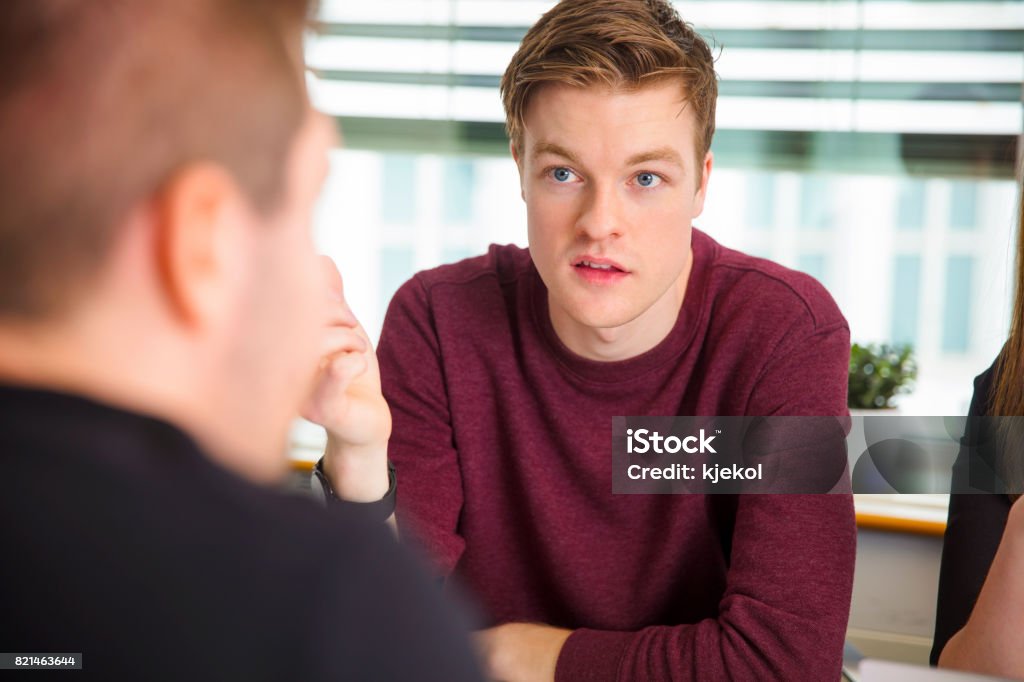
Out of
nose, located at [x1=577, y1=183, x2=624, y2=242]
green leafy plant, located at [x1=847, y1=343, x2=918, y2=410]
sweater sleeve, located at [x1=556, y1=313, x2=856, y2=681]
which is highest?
nose, located at [x1=577, y1=183, x2=624, y2=242]

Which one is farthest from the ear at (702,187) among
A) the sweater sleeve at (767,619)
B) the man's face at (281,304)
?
the man's face at (281,304)

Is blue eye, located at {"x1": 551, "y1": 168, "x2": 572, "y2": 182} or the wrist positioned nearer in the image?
the wrist

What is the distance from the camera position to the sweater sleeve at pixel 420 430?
1.37 m

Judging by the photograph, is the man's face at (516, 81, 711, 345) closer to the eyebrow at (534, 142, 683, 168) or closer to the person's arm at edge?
the eyebrow at (534, 142, 683, 168)

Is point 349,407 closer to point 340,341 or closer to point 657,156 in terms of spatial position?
point 340,341

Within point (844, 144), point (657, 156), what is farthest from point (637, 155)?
point (844, 144)

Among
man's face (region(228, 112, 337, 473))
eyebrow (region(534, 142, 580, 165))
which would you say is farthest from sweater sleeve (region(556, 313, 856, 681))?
man's face (region(228, 112, 337, 473))

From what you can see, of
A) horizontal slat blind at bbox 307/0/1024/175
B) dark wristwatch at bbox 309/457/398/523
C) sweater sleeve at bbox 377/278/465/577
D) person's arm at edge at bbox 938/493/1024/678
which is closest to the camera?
person's arm at edge at bbox 938/493/1024/678

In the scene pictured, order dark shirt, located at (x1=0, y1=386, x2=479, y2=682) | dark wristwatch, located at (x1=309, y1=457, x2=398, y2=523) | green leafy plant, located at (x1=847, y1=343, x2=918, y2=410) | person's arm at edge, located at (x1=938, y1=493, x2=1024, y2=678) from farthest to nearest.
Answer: green leafy plant, located at (x1=847, y1=343, x2=918, y2=410) → dark wristwatch, located at (x1=309, y1=457, x2=398, y2=523) → person's arm at edge, located at (x1=938, y1=493, x2=1024, y2=678) → dark shirt, located at (x1=0, y1=386, x2=479, y2=682)

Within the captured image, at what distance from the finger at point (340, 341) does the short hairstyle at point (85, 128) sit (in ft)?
2.42

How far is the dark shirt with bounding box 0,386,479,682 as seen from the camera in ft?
1.16

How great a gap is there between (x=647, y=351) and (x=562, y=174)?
0.28 meters

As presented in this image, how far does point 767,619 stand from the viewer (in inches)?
45.8

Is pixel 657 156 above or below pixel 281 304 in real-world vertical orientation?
above
